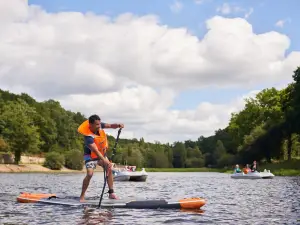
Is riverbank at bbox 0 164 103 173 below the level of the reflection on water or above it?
above

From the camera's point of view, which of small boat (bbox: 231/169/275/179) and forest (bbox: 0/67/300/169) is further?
forest (bbox: 0/67/300/169)

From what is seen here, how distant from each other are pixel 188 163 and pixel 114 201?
182 m

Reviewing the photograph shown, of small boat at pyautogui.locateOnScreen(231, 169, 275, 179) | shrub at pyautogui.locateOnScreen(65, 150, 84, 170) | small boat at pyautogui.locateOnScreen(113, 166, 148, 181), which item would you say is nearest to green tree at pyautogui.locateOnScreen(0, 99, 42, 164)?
shrub at pyautogui.locateOnScreen(65, 150, 84, 170)

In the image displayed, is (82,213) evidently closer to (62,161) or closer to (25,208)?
(25,208)

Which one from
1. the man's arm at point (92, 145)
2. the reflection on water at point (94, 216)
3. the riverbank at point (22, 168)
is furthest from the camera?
the riverbank at point (22, 168)

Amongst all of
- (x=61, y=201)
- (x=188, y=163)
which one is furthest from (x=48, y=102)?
(x=61, y=201)

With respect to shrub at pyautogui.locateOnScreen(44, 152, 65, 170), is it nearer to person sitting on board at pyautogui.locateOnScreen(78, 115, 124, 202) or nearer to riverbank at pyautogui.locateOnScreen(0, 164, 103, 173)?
riverbank at pyautogui.locateOnScreen(0, 164, 103, 173)

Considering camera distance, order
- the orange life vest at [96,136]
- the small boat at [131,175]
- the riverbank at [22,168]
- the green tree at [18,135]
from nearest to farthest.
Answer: the orange life vest at [96,136], the small boat at [131,175], the riverbank at [22,168], the green tree at [18,135]

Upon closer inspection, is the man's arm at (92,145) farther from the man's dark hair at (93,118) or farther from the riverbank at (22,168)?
the riverbank at (22,168)

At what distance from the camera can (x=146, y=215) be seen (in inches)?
574

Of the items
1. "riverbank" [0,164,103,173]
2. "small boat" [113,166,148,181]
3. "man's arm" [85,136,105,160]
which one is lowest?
"small boat" [113,166,148,181]

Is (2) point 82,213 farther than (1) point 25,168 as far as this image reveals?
No

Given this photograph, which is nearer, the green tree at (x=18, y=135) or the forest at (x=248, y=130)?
the forest at (x=248, y=130)

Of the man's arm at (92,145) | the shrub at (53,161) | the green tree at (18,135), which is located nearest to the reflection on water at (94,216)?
the man's arm at (92,145)
